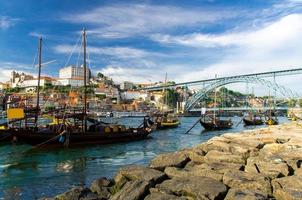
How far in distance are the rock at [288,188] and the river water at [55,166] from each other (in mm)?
9073

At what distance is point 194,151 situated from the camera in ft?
50.1

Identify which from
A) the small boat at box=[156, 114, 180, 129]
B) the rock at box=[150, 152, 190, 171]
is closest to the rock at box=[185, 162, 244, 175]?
the rock at box=[150, 152, 190, 171]

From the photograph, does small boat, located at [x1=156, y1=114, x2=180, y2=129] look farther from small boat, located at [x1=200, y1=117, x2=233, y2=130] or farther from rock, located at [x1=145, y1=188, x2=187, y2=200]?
rock, located at [x1=145, y1=188, x2=187, y2=200]

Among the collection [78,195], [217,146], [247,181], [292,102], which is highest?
[292,102]

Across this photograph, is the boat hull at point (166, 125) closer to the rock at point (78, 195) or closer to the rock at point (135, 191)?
the rock at point (78, 195)

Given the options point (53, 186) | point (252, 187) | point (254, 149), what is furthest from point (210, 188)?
point (53, 186)

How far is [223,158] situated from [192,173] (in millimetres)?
2101

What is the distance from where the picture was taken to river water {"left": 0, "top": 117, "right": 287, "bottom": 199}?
16.5 meters

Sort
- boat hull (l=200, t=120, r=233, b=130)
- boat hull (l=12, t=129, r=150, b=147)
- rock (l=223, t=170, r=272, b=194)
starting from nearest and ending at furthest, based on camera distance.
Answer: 1. rock (l=223, t=170, r=272, b=194)
2. boat hull (l=12, t=129, r=150, b=147)
3. boat hull (l=200, t=120, r=233, b=130)

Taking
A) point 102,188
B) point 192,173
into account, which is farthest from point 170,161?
point 102,188

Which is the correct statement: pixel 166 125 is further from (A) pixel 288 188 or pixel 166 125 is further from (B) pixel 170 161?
(A) pixel 288 188

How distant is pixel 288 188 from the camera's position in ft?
32.7

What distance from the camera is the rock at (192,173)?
1151 cm

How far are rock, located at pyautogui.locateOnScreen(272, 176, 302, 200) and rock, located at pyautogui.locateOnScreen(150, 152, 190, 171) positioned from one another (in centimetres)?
406
